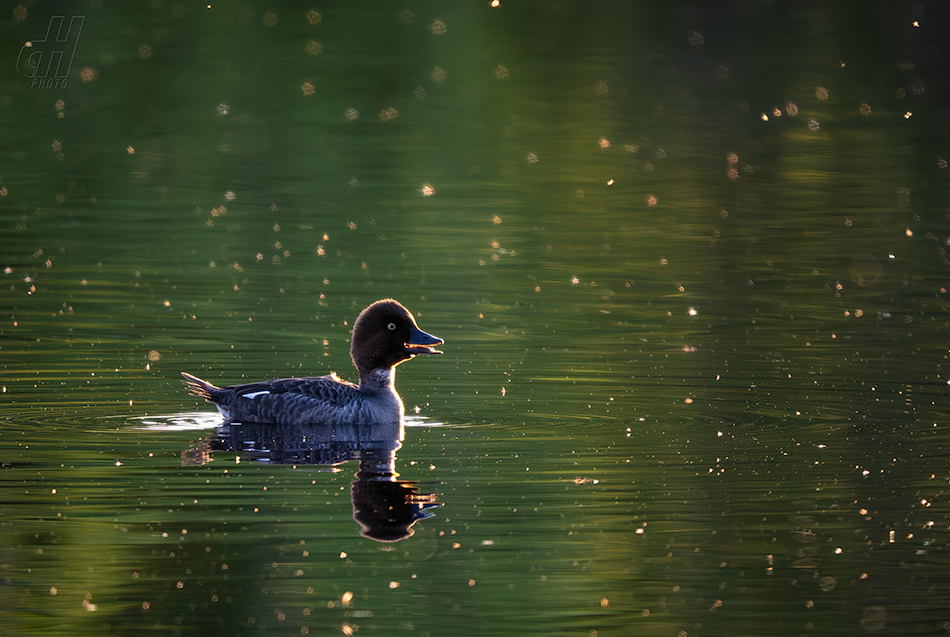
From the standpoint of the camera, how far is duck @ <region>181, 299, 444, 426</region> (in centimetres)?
1007

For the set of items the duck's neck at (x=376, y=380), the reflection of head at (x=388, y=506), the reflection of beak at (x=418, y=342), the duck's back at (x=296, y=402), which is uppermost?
the reflection of beak at (x=418, y=342)

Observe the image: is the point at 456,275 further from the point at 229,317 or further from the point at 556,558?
the point at 556,558

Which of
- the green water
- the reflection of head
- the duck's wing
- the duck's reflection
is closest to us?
the green water

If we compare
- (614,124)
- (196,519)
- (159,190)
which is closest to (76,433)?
(196,519)

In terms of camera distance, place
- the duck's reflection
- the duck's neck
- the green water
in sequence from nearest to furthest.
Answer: the green water, the duck's reflection, the duck's neck

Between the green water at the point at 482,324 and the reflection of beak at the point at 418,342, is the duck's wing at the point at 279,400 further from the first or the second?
the reflection of beak at the point at 418,342

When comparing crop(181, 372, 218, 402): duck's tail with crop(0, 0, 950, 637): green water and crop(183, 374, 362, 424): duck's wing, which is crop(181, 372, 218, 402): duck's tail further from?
crop(0, 0, 950, 637): green water

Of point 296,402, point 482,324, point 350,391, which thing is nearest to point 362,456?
point 296,402

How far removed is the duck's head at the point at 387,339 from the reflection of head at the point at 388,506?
2.13 meters

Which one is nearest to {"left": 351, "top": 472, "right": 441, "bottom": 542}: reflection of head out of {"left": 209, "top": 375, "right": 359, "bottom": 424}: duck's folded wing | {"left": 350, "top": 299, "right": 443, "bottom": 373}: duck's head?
{"left": 209, "top": 375, "right": 359, "bottom": 424}: duck's folded wing

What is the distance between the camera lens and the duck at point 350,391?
10070 millimetres

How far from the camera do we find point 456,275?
15594 mm

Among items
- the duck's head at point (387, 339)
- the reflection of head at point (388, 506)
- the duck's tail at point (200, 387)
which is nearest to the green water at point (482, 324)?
the reflection of head at point (388, 506)

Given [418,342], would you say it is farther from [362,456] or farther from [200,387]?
[200,387]
